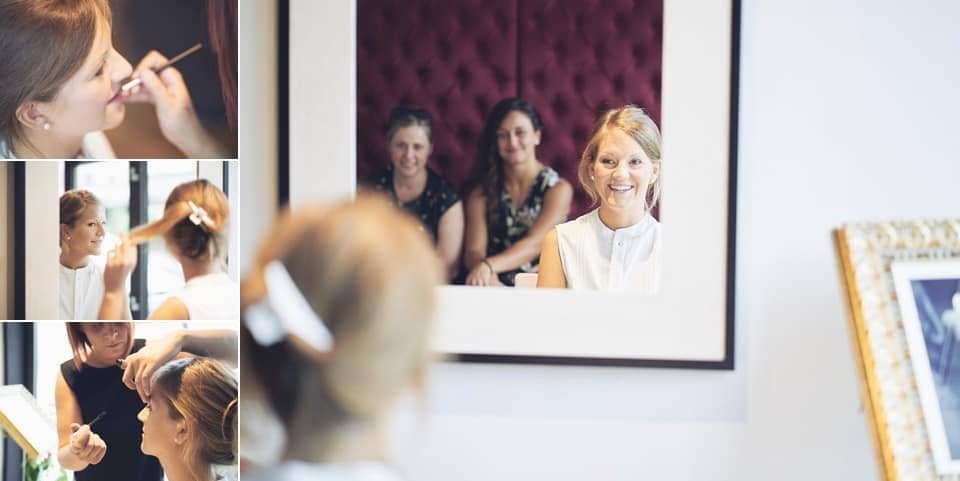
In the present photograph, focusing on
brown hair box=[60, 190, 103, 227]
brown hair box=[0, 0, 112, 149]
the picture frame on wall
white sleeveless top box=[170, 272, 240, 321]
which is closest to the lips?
brown hair box=[0, 0, 112, 149]

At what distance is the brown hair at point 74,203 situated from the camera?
2.17m

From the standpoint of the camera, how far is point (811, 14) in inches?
90.4

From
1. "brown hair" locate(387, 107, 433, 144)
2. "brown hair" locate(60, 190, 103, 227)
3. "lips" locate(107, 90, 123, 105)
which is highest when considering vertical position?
"lips" locate(107, 90, 123, 105)

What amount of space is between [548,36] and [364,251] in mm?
1485

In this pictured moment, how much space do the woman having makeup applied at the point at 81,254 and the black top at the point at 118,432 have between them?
18 centimetres

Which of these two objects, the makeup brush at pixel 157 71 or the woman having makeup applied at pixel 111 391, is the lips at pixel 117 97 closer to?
the makeup brush at pixel 157 71

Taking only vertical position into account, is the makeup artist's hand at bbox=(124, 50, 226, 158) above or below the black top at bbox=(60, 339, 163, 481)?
above

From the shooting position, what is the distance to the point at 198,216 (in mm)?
2205

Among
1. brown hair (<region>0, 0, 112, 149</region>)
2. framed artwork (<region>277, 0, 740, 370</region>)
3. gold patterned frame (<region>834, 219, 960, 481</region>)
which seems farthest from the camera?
framed artwork (<region>277, 0, 740, 370</region>)

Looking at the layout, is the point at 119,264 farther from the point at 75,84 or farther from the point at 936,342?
the point at 936,342

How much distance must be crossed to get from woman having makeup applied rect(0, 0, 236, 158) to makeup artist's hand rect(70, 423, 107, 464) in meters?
0.65

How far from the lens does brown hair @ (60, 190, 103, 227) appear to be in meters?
2.17

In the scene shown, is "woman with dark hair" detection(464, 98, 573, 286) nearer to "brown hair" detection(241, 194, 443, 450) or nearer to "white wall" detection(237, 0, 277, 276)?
"white wall" detection(237, 0, 277, 276)

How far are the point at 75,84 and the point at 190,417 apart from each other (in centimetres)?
83
